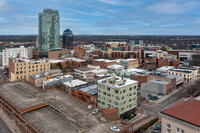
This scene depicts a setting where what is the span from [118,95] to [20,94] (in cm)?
2161

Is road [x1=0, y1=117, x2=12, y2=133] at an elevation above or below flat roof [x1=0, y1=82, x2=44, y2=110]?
below

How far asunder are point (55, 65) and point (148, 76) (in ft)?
157

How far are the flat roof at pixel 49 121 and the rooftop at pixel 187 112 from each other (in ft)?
43.2

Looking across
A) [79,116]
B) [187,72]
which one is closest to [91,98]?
[79,116]

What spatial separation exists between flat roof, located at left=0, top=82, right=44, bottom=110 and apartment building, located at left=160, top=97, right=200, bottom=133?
2262 centimetres

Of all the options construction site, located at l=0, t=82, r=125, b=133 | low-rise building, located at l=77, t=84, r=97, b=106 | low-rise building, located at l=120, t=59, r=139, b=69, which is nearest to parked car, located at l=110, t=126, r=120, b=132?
construction site, located at l=0, t=82, r=125, b=133

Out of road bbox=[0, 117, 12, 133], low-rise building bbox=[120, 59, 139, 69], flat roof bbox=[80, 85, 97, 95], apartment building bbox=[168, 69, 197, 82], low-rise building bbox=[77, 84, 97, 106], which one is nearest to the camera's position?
road bbox=[0, 117, 12, 133]

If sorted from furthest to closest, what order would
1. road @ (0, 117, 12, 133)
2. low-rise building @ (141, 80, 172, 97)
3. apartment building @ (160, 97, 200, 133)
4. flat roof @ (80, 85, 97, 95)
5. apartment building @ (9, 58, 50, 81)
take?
apartment building @ (9, 58, 50, 81)
low-rise building @ (141, 80, 172, 97)
flat roof @ (80, 85, 97, 95)
road @ (0, 117, 12, 133)
apartment building @ (160, 97, 200, 133)

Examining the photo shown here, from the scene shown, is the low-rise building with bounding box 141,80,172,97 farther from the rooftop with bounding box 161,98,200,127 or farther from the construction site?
the rooftop with bounding box 161,98,200,127

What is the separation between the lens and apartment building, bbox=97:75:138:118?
109 feet

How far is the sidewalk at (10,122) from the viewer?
3189cm

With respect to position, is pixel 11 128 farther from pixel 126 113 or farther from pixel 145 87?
pixel 145 87

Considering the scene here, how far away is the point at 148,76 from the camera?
58.6m

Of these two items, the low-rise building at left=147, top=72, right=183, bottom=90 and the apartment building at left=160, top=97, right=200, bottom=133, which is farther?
the low-rise building at left=147, top=72, right=183, bottom=90
